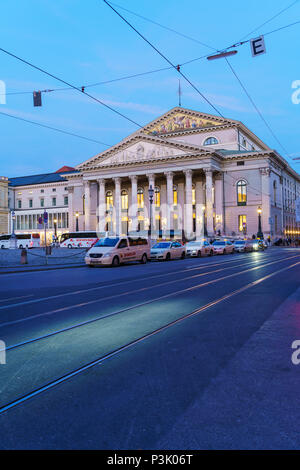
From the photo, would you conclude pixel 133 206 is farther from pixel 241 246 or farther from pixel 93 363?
pixel 93 363

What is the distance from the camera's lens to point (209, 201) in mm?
62875

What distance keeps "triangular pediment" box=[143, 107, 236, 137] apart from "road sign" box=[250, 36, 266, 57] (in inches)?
2202

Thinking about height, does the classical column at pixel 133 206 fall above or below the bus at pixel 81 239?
above

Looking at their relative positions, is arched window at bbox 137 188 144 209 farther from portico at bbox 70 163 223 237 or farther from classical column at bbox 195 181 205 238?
classical column at bbox 195 181 205 238

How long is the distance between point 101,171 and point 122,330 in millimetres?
67266

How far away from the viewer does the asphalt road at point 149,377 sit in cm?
291

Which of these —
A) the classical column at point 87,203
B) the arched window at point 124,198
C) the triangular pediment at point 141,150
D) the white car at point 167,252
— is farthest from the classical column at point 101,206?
the white car at point 167,252

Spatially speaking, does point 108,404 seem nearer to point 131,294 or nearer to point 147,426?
point 147,426

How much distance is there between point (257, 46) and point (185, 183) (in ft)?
185

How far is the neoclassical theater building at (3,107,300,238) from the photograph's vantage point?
63.8 m

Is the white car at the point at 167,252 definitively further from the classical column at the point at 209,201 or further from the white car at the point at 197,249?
the classical column at the point at 209,201

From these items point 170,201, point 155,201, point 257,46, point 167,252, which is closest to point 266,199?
point 170,201

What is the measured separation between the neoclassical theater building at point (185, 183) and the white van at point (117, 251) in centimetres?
3228

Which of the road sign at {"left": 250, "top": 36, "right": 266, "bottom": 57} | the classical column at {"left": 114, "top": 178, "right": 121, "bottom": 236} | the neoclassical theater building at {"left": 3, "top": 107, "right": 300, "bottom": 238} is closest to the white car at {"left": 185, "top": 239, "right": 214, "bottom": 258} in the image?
the neoclassical theater building at {"left": 3, "top": 107, "right": 300, "bottom": 238}
